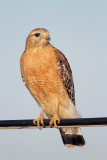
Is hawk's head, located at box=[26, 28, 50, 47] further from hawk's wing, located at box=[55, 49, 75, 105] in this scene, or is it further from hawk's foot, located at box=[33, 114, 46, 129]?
hawk's foot, located at box=[33, 114, 46, 129]

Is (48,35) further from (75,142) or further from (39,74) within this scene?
(75,142)

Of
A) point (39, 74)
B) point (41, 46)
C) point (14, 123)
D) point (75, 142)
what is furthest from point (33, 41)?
point (14, 123)

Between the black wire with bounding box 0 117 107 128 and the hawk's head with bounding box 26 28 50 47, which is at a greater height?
the hawk's head with bounding box 26 28 50 47

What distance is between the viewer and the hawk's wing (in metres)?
7.77

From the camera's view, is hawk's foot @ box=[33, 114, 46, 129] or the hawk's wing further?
the hawk's wing

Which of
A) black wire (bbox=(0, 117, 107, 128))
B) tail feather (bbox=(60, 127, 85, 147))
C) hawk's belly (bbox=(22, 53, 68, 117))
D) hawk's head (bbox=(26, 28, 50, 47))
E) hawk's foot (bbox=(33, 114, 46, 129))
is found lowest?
tail feather (bbox=(60, 127, 85, 147))

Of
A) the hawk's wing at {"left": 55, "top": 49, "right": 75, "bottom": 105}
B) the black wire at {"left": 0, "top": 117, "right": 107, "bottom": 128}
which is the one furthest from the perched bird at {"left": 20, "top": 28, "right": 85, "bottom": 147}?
the black wire at {"left": 0, "top": 117, "right": 107, "bottom": 128}

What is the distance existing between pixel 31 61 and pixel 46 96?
898 mm

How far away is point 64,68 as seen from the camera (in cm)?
788

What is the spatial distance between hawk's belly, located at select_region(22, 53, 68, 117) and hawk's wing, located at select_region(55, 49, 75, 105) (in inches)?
4.7

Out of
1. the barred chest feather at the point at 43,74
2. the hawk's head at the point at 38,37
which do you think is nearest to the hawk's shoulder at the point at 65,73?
the barred chest feather at the point at 43,74

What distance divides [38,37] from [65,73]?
0.98 metres

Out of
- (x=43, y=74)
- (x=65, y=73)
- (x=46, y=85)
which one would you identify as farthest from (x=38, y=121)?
(x=65, y=73)

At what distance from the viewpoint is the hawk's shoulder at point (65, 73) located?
777 cm
